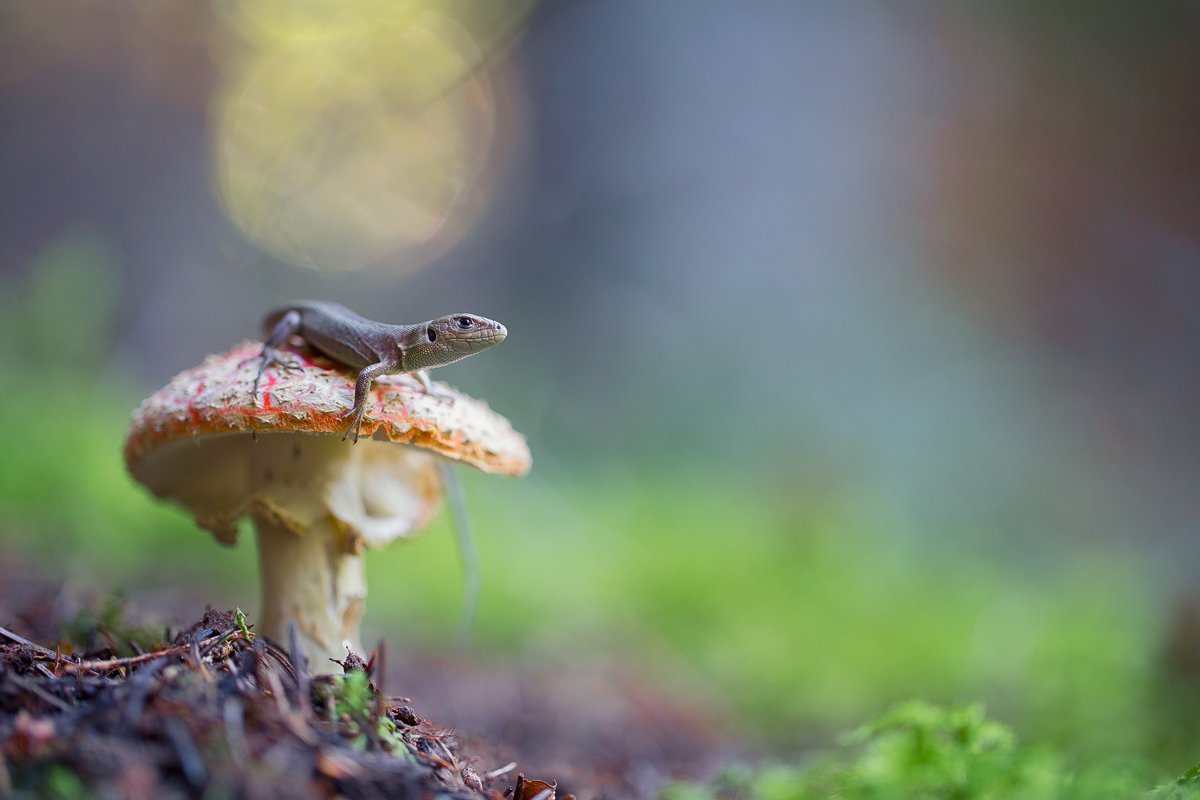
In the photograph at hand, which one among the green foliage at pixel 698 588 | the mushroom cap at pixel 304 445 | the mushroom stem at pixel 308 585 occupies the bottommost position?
the mushroom stem at pixel 308 585

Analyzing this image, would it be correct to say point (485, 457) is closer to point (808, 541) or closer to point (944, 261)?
point (808, 541)

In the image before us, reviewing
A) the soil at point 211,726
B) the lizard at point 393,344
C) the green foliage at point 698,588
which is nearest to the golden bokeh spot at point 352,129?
the green foliage at point 698,588

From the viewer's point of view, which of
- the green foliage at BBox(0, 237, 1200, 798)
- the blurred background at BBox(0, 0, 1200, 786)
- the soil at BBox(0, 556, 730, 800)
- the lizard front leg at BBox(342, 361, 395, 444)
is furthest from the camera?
the blurred background at BBox(0, 0, 1200, 786)

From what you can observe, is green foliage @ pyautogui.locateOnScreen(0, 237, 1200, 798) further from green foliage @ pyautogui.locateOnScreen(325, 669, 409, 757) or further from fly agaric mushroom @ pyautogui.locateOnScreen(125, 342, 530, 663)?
green foliage @ pyautogui.locateOnScreen(325, 669, 409, 757)

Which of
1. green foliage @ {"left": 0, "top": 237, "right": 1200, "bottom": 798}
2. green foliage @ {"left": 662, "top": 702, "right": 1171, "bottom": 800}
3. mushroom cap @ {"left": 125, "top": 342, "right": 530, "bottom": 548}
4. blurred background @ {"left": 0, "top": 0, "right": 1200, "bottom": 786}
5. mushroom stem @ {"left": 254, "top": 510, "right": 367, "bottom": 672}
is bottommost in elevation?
green foliage @ {"left": 662, "top": 702, "right": 1171, "bottom": 800}

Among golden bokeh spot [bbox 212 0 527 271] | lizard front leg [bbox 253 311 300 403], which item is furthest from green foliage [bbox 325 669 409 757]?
golden bokeh spot [bbox 212 0 527 271]

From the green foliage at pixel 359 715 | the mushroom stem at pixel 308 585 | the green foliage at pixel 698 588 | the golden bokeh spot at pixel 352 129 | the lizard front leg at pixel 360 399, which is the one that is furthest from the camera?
the golden bokeh spot at pixel 352 129

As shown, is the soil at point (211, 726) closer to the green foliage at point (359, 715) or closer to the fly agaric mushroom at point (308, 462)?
the green foliage at point (359, 715)

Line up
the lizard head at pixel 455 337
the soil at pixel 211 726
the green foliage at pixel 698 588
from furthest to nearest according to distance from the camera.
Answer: the green foliage at pixel 698 588 → the lizard head at pixel 455 337 → the soil at pixel 211 726

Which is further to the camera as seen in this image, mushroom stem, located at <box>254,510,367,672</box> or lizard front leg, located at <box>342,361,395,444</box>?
mushroom stem, located at <box>254,510,367,672</box>

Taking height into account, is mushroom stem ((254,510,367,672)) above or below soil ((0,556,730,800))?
above

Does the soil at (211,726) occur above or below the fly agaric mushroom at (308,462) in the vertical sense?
below
